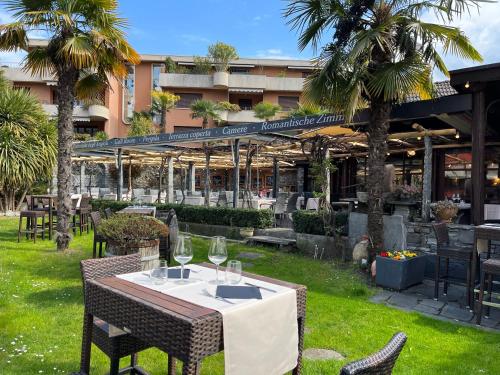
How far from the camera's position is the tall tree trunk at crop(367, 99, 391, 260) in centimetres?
638

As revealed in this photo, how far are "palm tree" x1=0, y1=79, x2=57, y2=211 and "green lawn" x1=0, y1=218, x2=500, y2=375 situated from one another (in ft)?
26.2

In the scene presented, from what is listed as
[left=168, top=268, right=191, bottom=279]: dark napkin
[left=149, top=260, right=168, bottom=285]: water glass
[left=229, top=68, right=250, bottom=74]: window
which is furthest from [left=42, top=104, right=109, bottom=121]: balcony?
[left=149, top=260, right=168, bottom=285]: water glass

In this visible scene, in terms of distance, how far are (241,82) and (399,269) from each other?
2545 centimetres

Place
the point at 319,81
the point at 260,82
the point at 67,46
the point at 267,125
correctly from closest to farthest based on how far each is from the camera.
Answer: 1. the point at 319,81
2. the point at 67,46
3. the point at 267,125
4. the point at 260,82

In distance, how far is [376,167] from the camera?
21.0 feet

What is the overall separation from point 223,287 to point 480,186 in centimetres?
550

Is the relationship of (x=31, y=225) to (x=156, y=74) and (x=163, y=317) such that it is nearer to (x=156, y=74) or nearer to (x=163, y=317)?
(x=163, y=317)

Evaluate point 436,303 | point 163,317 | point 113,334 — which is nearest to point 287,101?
point 436,303

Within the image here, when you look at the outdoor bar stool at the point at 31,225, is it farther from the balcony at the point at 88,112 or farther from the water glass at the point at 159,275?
the balcony at the point at 88,112

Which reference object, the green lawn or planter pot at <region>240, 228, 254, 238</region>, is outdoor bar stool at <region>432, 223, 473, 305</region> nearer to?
the green lawn

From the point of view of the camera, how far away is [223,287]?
2.21 metres

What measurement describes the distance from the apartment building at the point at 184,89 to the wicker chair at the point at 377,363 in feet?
88.0

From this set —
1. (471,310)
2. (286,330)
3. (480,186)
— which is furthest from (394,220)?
(286,330)

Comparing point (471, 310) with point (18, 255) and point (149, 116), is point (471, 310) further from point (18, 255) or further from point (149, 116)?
point (149, 116)
